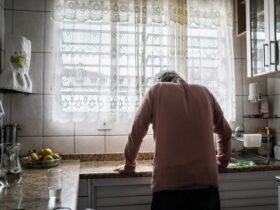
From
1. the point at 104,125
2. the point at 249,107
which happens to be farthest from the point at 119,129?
the point at 249,107

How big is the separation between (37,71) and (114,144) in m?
0.79

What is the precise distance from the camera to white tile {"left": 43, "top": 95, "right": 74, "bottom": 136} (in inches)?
79.3

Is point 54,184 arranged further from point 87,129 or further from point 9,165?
point 87,129

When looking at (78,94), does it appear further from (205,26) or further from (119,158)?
(205,26)

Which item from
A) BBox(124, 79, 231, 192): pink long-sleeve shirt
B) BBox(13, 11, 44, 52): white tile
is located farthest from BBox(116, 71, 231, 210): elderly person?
BBox(13, 11, 44, 52): white tile

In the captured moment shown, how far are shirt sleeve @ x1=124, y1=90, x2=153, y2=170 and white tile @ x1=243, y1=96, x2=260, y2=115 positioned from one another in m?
1.11

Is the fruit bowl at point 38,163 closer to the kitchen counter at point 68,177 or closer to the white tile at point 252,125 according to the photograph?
the kitchen counter at point 68,177

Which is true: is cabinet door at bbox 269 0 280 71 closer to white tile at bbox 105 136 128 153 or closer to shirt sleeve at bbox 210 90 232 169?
shirt sleeve at bbox 210 90 232 169

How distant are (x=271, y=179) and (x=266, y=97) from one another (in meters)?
0.75

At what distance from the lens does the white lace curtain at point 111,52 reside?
1984mm

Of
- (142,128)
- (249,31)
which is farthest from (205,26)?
(142,128)

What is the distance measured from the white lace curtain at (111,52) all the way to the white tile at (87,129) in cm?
8

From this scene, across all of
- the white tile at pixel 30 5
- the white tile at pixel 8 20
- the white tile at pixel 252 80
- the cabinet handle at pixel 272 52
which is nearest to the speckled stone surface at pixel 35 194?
the white tile at pixel 8 20

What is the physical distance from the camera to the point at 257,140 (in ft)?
6.51
